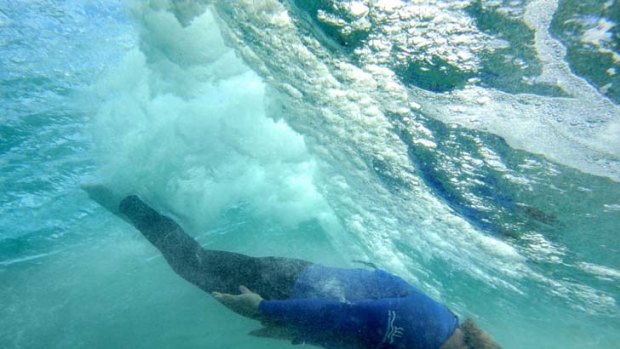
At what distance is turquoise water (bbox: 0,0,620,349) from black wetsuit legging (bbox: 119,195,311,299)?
4.33 m

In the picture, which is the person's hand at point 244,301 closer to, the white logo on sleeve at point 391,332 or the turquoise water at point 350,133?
the white logo on sleeve at point 391,332

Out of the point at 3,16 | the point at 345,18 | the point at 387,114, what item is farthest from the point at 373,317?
the point at 3,16

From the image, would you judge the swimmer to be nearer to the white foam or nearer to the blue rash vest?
the blue rash vest

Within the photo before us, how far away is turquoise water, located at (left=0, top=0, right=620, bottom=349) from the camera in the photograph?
556cm

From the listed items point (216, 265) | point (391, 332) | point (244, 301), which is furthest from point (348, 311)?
point (216, 265)

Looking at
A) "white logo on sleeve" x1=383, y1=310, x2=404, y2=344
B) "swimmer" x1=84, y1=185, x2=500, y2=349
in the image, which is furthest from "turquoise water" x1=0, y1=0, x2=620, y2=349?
"white logo on sleeve" x1=383, y1=310, x2=404, y2=344

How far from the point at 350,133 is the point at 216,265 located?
604 cm

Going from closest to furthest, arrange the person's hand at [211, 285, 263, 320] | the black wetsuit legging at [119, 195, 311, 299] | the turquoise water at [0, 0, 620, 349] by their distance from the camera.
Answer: the person's hand at [211, 285, 263, 320]
the turquoise water at [0, 0, 620, 349]
the black wetsuit legging at [119, 195, 311, 299]

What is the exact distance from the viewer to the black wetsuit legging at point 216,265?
5949 mm

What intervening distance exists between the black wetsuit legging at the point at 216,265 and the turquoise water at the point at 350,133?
433 cm

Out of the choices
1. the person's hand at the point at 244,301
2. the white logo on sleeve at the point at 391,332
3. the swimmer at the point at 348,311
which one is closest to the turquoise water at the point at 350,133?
the swimmer at the point at 348,311

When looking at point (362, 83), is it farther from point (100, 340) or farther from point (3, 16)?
point (100, 340)

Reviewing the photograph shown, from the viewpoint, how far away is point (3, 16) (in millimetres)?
8125

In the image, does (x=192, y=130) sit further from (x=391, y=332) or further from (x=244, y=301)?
(x=391, y=332)
